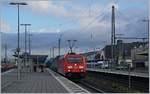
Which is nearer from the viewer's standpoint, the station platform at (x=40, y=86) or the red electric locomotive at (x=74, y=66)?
the station platform at (x=40, y=86)

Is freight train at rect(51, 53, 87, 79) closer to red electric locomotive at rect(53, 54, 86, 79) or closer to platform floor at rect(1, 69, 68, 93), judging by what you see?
red electric locomotive at rect(53, 54, 86, 79)

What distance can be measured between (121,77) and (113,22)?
725 inches

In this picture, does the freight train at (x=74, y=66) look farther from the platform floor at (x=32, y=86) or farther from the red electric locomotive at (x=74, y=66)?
the platform floor at (x=32, y=86)

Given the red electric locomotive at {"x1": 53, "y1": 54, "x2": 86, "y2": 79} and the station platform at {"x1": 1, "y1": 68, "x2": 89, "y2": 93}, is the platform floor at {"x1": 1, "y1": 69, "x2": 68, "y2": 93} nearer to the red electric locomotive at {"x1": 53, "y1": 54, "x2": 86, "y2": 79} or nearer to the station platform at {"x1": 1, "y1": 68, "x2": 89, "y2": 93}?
the station platform at {"x1": 1, "y1": 68, "x2": 89, "y2": 93}

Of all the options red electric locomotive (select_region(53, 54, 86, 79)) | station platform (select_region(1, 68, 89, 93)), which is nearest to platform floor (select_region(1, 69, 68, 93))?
station platform (select_region(1, 68, 89, 93))

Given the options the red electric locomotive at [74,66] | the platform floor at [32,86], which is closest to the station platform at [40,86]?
the platform floor at [32,86]

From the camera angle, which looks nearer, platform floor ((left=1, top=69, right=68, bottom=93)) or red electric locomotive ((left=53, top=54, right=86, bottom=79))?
platform floor ((left=1, top=69, right=68, bottom=93))

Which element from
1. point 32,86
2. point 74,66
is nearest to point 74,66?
point 74,66

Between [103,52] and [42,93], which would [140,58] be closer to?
[103,52]

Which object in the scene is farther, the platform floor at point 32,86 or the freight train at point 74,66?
the freight train at point 74,66

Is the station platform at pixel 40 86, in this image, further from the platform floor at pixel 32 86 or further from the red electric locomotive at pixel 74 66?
the red electric locomotive at pixel 74 66

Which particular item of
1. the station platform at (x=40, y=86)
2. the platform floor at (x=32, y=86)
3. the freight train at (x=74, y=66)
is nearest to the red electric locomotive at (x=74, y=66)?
the freight train at (x=74, y=66)

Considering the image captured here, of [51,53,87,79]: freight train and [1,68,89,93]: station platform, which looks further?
[51,53,87,79]: freight train

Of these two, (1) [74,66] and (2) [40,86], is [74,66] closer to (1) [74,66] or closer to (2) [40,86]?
(1) [74,66]
